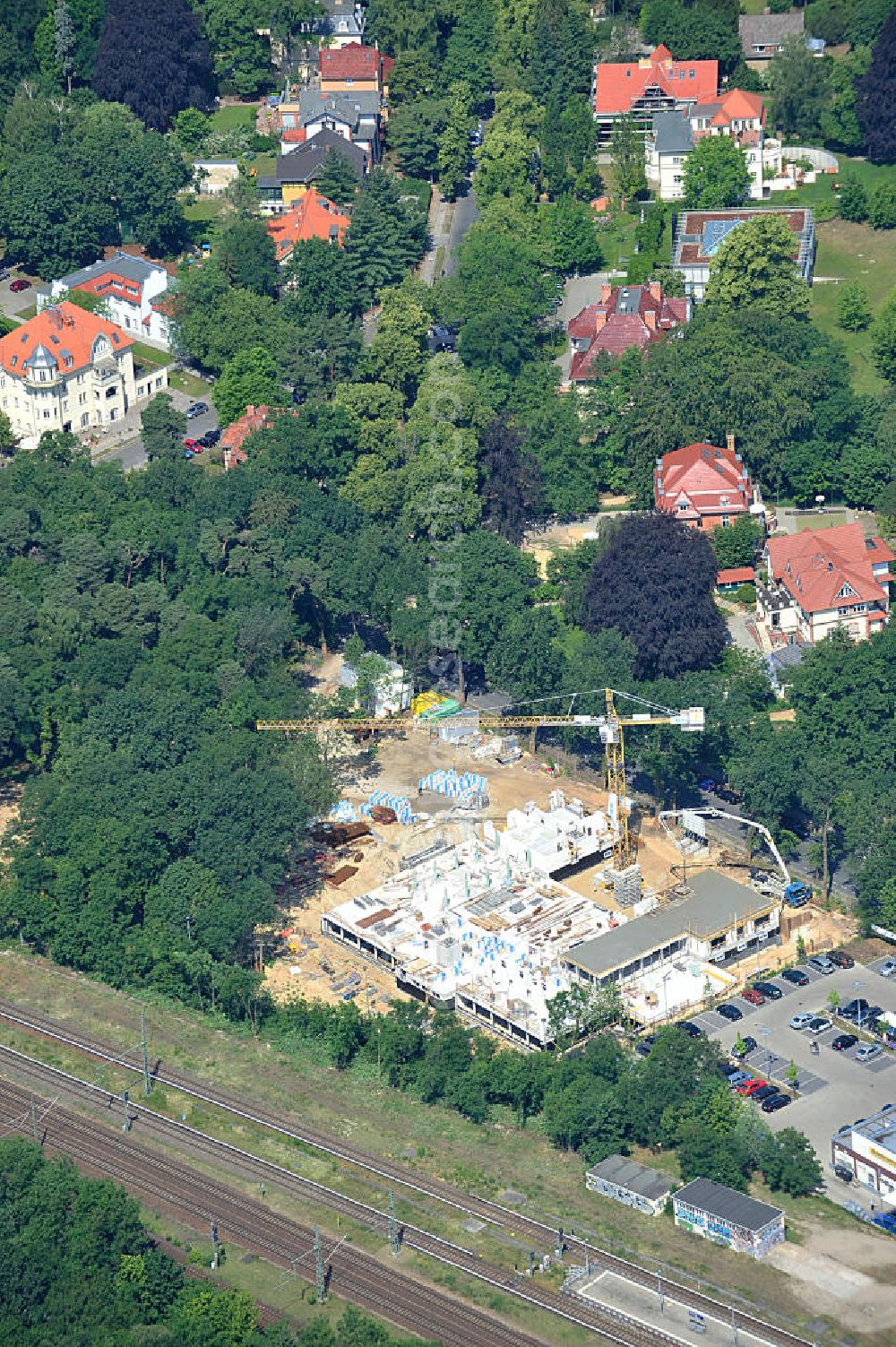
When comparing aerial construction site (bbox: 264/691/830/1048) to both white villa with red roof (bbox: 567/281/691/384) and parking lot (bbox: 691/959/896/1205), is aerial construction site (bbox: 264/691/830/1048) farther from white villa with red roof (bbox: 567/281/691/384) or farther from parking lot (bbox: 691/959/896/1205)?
white villa with red roof (bbox: 567/281/691/384)

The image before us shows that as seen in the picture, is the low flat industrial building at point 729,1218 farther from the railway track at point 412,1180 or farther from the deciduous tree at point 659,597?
the deciduous tree at point 659,597

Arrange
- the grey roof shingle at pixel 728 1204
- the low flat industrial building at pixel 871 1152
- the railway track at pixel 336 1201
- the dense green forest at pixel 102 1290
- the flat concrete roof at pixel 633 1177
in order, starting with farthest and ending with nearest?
the low flat industrial building at pixel 871 1152 → the flat concrete roof at pixel 633 1177 → the grey roof shingle at pixel 728 1204 → the railway track at pixel 336 1201 → the dense green forest at pixel 102 1290

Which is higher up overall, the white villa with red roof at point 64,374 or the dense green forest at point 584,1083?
the white villa with red roof at point 64,374

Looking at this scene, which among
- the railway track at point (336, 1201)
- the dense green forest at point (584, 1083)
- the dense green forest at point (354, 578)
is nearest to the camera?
the railway track at point (336, 1201)

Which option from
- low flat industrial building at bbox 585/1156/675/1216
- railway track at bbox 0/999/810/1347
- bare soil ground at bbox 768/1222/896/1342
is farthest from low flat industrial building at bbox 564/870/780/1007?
bare soil ground at bbox 768/1222/896/1342

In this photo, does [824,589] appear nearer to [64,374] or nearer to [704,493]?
[704,493]

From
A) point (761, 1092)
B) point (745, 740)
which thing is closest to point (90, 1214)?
point (761, 1092)

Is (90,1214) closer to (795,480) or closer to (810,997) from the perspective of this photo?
(810,997)

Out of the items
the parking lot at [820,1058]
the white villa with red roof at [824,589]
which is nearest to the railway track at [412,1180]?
the parking lot at [820,1058]
